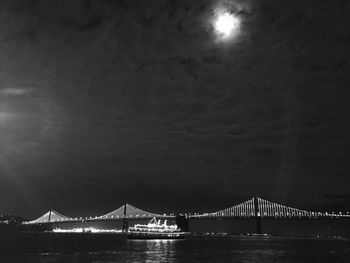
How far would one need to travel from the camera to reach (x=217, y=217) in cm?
12344

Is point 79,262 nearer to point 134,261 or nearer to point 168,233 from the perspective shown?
point 134,261

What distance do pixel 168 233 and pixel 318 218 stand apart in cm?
4501

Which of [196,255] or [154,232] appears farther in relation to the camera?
[154,232]

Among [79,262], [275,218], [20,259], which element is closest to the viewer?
[79,262]

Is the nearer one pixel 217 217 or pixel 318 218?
pixel 318 218

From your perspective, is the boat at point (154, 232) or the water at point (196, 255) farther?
the boat at point (154, 232)

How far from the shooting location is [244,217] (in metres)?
123

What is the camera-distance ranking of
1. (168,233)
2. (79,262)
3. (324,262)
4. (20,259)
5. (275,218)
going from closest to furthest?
(79,262) → (20,259) → (324,262) → (168,233) → (275,218)

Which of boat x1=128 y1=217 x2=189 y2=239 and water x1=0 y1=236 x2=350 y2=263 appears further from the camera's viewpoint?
boat x1=128 y1=217 x2=189 y2=239

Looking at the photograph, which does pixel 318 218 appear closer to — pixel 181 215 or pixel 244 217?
pixel 244 217

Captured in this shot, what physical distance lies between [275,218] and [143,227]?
4075cm

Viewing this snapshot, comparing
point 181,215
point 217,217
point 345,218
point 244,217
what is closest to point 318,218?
point 345,218

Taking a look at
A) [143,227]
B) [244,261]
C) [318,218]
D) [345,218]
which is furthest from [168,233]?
[244,261]

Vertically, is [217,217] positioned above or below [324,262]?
above
